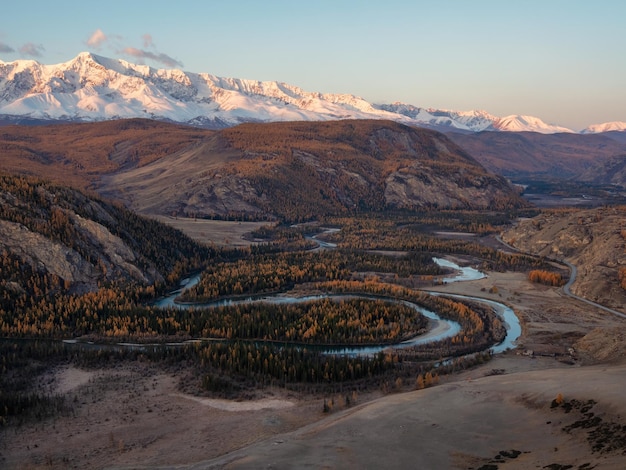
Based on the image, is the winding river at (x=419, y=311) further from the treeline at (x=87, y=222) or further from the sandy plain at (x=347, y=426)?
the sandy plain at (x=347, y=426)

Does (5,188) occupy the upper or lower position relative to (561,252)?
upper

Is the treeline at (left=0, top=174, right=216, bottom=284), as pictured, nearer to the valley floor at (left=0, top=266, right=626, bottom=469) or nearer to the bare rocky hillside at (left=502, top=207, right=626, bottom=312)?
the valley floor at (left=0, top=266, right=626, bottom=469)

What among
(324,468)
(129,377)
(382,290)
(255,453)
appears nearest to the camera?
(324,468)

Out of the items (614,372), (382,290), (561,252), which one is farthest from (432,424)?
(561,252)

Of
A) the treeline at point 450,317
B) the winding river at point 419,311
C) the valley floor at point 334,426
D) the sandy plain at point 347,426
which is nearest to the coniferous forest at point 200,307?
the treeline at point 450,317

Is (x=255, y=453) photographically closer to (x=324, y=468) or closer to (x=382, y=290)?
(x=324, y=468)

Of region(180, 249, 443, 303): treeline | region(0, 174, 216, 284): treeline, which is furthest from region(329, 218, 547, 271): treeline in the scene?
region(0, 174, 216, 284): treeline
